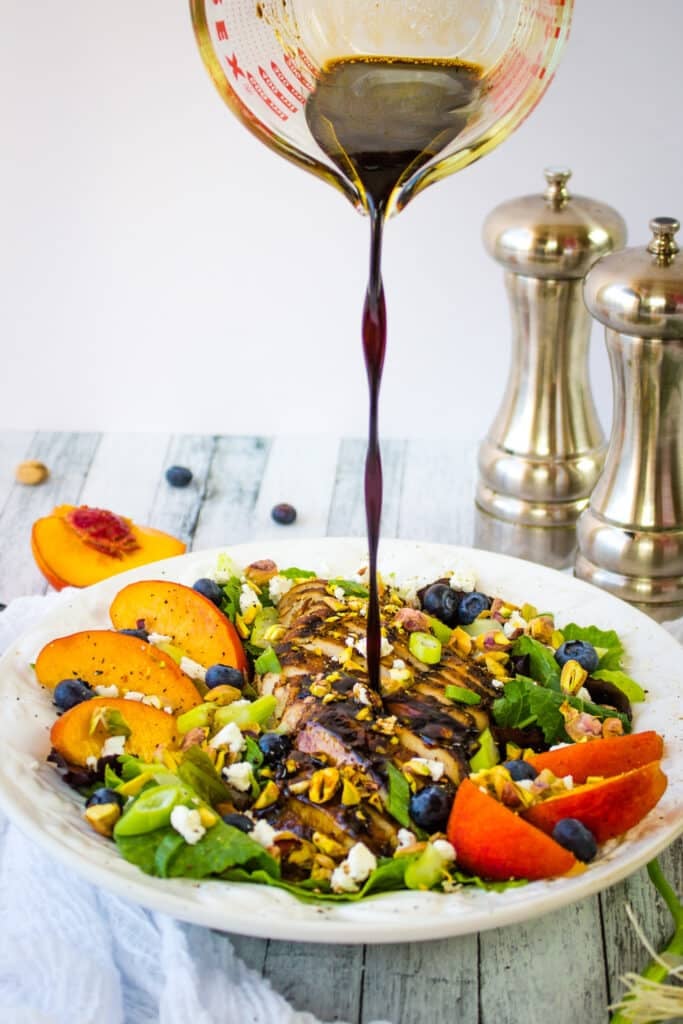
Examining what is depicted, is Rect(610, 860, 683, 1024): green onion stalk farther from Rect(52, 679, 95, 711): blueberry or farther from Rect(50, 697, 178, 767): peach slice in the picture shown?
Rect(52, 679, 95, 711): blueberry

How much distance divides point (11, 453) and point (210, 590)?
1.69 metres

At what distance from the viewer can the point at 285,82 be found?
6.70 feet

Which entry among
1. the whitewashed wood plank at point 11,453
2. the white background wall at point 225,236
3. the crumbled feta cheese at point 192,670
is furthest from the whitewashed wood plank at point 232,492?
the crumbled feta cheese at point 192,670

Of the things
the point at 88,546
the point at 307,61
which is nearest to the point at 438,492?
the point at 88,546

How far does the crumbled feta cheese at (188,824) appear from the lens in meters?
1.87

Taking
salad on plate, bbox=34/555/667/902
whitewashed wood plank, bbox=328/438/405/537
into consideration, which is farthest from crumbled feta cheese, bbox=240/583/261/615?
whitewashed wood plank, bbox=328/438/405/537

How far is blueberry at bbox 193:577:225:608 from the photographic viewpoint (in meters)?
2.57

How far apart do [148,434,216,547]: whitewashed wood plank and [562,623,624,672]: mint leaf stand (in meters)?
1.30

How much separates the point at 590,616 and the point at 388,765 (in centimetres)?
69

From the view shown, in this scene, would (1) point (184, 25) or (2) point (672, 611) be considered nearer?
(2) point (672, 611)

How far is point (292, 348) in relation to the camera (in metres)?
4.11

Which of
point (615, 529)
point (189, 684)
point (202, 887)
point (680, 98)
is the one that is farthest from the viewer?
point (680, 98)

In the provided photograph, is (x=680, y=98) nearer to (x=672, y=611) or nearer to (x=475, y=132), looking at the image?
(x=672, y=611)

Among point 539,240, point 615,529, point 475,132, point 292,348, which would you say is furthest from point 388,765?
point 292,348
